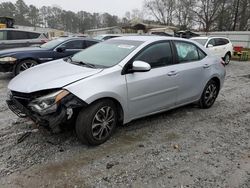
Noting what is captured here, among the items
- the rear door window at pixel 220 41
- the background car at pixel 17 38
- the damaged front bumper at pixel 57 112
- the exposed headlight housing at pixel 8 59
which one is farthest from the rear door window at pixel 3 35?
the rear door window at pixel 220 41

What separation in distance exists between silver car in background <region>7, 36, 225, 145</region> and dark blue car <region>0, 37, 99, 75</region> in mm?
3662

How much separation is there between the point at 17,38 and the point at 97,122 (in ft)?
29.6

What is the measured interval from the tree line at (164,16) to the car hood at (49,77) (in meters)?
34.9

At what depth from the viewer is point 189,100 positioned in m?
4.88

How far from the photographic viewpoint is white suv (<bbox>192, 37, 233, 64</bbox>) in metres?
12.5

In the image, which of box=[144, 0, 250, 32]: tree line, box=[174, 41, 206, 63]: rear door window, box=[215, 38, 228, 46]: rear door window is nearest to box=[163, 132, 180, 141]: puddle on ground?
box=[174, 41, 206, 63]: rear door window

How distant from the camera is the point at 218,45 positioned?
13.1 m

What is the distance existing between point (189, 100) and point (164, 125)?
84 centimetres

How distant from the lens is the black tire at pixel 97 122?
10.9 feet

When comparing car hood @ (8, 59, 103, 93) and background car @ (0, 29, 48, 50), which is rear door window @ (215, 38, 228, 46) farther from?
car hood @ (8, 59, 103, 93)

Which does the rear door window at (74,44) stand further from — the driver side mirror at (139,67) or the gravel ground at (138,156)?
the driver side mirror at (139,67)

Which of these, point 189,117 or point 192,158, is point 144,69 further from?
point 189,117

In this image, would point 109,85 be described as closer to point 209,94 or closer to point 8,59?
point 209,94

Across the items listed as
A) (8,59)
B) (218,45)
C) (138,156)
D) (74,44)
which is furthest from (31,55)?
(218,45)
